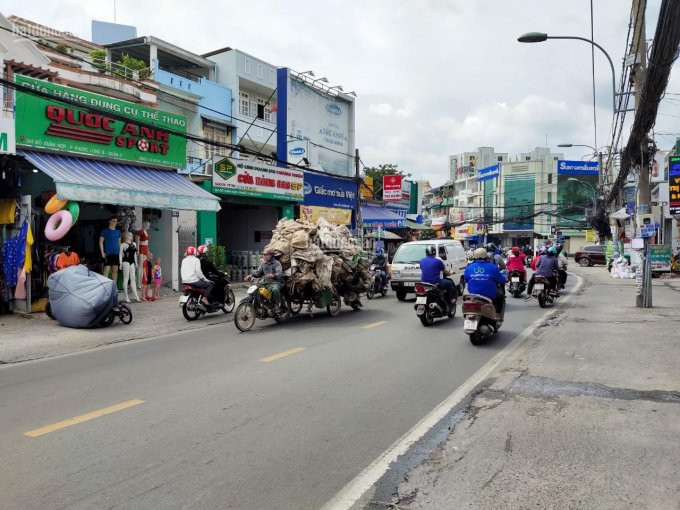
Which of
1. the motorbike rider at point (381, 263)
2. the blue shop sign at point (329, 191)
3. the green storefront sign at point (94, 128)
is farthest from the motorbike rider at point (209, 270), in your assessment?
the blue shop sign at point (329, 191)

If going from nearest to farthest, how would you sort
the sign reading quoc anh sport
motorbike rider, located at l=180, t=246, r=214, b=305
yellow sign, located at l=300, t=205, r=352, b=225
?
motorbike rider, located at l=180, t=246, r=214, b=305 → the sign reading quoc anh sport → yellow sign, located at l=300, t=205, r=352, b=225

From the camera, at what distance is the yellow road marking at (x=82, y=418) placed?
4.98m

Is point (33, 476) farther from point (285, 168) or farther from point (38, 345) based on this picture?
point (285, 168)

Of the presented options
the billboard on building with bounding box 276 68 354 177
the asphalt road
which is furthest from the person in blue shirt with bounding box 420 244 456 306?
the billboard on building with bounding box 276 68 354 177

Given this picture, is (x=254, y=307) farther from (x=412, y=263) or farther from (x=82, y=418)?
(x=412, y=263)

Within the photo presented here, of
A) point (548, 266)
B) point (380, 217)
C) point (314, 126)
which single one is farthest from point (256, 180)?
point (380, 217)

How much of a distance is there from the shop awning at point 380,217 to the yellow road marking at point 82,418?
27627 mm

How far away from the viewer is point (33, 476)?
13.0ft

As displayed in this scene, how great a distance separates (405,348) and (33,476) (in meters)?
6.02

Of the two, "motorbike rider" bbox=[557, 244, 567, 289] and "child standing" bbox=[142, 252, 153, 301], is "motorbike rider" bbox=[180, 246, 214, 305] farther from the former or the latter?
"motorbike rider" bbox=[557, 244, 567, 289]

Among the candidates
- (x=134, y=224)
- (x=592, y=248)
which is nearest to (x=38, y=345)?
(x=134, y=224)

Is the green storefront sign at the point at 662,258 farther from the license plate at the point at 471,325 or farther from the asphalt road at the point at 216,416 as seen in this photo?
the license plate at the point at 471,325

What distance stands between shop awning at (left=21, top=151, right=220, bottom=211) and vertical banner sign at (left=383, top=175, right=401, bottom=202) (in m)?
19.0

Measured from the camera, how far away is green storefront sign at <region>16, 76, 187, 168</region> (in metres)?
13.3
